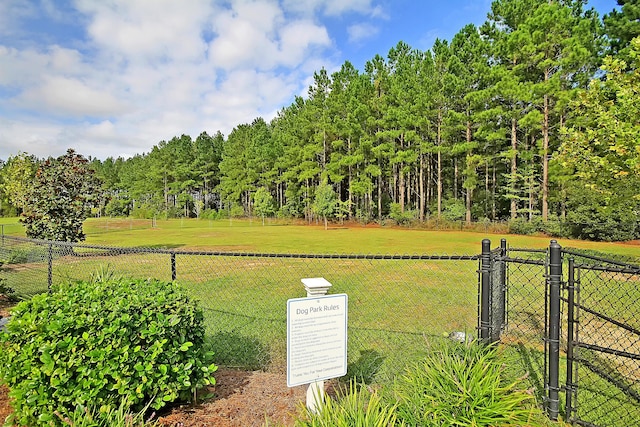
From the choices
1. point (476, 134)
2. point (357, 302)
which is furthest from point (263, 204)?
point (357, 302)

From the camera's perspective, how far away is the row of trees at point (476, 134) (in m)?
11.3

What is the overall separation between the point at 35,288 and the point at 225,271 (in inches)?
177

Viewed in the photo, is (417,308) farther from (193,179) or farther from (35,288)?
(193,179)

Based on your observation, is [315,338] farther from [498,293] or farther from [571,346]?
[498,293]

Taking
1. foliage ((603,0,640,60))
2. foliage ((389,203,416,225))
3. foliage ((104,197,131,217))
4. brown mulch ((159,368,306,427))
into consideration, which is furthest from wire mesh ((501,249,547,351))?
foliage ((104,197,131,217))

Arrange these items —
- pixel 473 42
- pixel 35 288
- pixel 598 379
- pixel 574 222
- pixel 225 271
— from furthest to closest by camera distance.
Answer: pixel 473 42, pixel 574 222, pixel 225 271, pixel 35 288, pixel 598 379

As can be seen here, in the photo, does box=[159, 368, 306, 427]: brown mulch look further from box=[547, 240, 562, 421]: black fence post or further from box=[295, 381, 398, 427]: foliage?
box=[547, 240, 562, 421]: black fence post

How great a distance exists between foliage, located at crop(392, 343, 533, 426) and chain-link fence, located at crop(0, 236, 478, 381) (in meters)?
0.35

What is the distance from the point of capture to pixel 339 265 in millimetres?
12227

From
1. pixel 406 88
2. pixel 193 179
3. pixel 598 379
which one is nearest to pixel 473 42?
pixel 406 88

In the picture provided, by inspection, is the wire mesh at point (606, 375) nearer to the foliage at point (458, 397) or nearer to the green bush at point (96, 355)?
the foliage at point (458, 397)

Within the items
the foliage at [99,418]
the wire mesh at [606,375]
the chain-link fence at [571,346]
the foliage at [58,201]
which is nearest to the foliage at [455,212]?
the foliage at [58,201]

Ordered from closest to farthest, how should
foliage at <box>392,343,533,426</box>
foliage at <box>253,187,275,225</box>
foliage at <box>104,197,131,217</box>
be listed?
foliage at <box>392,343,533,426</box>, foliage at <box>253,187,275,225</box>, foliage at <box>104,197,131,217</box>

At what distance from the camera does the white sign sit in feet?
8.54
